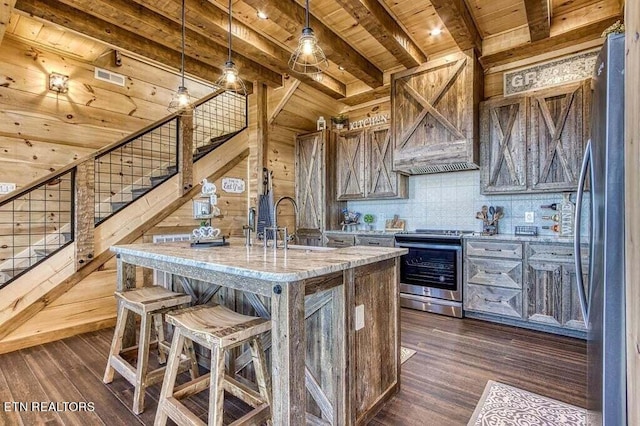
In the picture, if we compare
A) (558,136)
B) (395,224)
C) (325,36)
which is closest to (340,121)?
(325,36)

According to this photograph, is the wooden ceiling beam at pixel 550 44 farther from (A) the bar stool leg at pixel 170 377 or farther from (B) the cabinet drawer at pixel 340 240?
(A) the bar stool leg at pixel 170 377

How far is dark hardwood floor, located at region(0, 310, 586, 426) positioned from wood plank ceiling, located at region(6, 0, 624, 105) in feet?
10.0

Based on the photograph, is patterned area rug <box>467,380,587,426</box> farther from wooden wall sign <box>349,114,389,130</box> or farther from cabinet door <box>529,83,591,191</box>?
wooden wall sign <box>349,114,389,130</box>

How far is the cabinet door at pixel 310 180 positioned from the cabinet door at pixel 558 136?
2777 mm

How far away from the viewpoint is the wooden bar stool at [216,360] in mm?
1521

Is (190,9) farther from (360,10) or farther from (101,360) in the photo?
(101,360)

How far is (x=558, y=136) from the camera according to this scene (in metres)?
3.43

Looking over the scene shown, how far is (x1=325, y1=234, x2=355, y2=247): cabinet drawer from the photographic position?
15.4 feet

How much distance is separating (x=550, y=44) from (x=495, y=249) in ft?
7.85

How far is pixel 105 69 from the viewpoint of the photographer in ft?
14.2

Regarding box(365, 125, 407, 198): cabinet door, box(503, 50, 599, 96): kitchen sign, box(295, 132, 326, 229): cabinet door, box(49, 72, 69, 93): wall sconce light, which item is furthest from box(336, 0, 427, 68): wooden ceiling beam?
box(49, 72, 69, 93): wall sconce light

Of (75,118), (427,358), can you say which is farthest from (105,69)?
(427,358)

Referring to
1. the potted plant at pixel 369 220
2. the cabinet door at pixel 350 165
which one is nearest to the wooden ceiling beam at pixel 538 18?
the cabinet door at pixel 350 165

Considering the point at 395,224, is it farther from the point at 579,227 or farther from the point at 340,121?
the point at 579,227
